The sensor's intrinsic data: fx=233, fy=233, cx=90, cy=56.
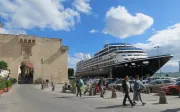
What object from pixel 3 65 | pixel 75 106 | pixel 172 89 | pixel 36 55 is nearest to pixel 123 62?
pixel 36 55

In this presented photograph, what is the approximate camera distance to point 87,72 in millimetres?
89625

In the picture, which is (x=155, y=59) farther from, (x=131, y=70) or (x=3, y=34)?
(x=3, y=34)

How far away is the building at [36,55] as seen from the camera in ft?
197

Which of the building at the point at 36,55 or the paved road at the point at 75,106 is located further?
the building at the point at 36,55

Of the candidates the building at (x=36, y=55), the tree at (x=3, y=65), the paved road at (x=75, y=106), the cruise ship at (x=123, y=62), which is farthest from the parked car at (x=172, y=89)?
the building at (x=36, y=55)

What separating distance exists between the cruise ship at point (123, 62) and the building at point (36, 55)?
14.2m

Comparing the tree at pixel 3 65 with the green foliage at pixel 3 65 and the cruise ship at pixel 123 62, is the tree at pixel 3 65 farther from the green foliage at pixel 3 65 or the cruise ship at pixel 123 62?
the cruise ship at pixel 123 62

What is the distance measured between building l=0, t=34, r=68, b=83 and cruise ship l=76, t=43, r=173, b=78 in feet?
46.5

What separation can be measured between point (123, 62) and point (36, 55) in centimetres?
2321

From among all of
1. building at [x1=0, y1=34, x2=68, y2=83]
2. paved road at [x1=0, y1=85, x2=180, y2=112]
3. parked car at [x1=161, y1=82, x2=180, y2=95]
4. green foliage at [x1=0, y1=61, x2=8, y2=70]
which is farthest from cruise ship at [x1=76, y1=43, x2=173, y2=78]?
A: paved road at [x1=0, y1=85, x2=180, y2=112]

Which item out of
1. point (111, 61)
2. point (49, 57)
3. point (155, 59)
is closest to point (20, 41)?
point (49, 57)

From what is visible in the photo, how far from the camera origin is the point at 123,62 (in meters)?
61.1

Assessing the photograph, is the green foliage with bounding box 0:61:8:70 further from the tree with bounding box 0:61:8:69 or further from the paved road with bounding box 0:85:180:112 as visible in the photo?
the paved road with bounding box 0:85:180:112

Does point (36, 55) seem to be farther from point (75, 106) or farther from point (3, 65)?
point (75, 106)
